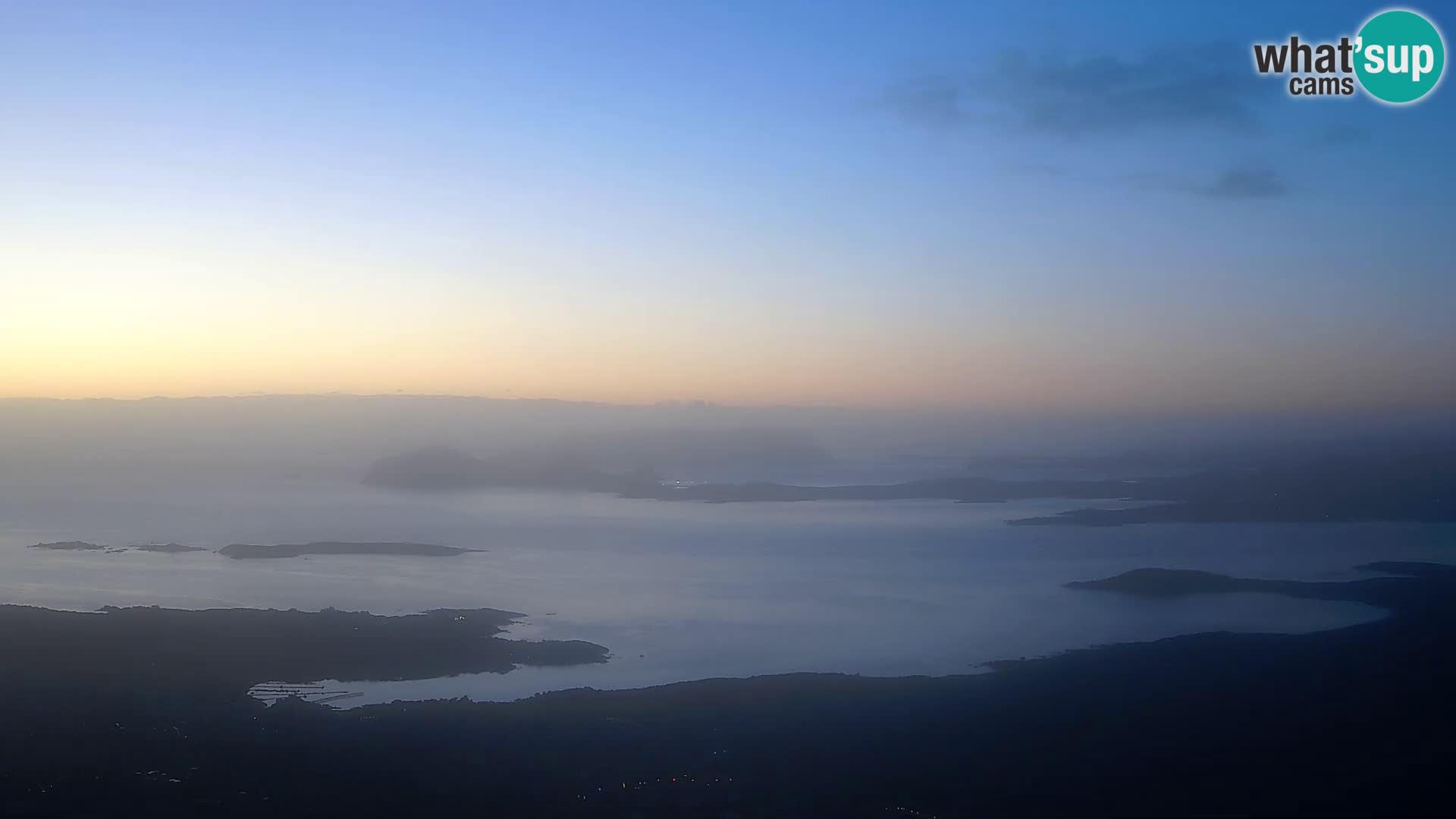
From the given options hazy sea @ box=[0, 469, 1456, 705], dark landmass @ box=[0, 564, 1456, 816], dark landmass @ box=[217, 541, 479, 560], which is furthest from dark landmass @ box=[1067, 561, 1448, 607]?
dark landmass @ box=[217, 541, 479, 560]

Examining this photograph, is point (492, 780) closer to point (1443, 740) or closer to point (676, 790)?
point (676, 790)

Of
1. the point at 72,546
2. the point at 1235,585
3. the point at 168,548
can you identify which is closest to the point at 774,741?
the point at 1235,585

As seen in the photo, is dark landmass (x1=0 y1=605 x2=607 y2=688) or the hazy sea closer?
dark landmass (x1=0 y1=605 x2=607 y2=688)

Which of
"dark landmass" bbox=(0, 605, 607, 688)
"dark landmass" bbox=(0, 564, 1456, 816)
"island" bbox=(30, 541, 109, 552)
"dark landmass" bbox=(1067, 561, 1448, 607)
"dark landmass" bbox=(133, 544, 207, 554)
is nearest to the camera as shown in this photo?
"dark landmass" bbox=(0, 564, 1456, 816)

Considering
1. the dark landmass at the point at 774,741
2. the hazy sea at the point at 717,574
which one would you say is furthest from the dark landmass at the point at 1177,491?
the dark landmass at the point at 774,741

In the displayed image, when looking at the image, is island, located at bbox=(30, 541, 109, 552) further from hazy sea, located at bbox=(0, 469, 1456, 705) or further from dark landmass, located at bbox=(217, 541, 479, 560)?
dark landmass, located at bbox=(217, 541, 479, 560)

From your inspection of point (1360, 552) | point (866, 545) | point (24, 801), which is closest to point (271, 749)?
point (24, 801)

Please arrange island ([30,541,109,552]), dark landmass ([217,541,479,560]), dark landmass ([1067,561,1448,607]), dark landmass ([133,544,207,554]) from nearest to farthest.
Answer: dark landmass ([1067,561,1448,607])
dark landmass ([217,541,479,560])
island ([30,541,109,552])
dark landmass ([133,544,207,554])
